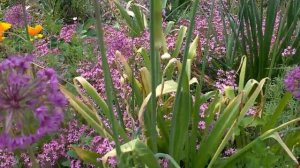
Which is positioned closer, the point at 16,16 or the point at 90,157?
the point at 90,157

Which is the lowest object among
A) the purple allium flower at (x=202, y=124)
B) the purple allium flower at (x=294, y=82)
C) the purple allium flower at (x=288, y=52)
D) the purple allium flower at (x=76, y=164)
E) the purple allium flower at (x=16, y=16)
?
the purple allium flower at (x=76, y=164)

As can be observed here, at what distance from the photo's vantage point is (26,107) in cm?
117

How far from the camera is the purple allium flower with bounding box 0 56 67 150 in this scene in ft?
3.82

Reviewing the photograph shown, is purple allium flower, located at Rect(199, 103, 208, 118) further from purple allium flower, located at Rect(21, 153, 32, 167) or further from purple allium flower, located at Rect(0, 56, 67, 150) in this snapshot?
purple allium flower, located at Rect(0, 56, 67, 150)

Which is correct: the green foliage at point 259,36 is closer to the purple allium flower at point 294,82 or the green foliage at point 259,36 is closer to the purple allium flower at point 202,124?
the purple allium flower at point 202,124

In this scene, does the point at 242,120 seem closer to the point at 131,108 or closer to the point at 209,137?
the point at 209,137

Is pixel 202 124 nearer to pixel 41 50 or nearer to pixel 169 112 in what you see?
pixel 169 112

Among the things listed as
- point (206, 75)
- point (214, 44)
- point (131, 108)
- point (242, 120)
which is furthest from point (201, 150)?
point (214, 44)

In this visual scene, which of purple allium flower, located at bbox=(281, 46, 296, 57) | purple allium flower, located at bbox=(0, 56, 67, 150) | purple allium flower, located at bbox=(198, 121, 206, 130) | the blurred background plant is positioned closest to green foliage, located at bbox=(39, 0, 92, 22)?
the blurred background plant

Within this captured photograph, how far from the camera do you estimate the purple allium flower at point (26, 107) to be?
3.82ft

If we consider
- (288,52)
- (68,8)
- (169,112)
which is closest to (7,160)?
(169,112)

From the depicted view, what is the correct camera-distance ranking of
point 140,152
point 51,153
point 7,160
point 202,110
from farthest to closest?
point 202,110, point 51,153, point 7,160, point 140,152

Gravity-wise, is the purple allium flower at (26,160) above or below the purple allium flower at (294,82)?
below

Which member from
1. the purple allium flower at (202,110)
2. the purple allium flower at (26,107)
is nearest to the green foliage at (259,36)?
the purple allium flower at (202,110)
